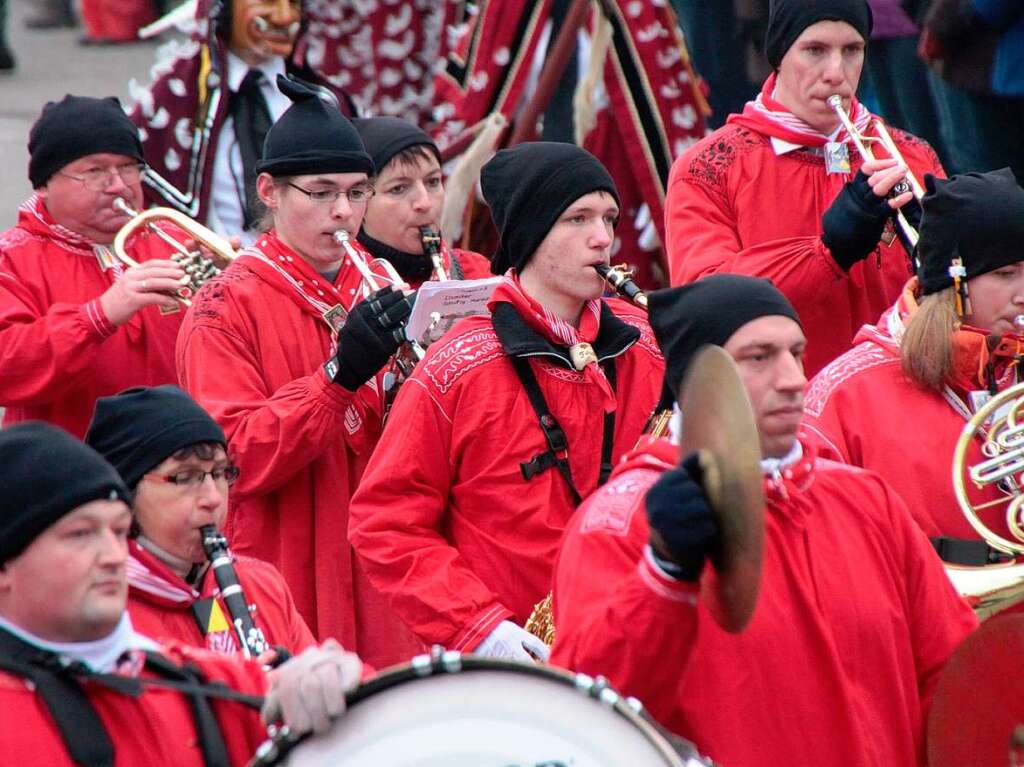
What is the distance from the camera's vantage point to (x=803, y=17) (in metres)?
6.68

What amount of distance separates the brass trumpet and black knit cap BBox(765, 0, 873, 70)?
5.73ft

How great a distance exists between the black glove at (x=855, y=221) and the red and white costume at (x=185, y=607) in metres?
2.19

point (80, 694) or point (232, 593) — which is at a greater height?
point (80, 694)

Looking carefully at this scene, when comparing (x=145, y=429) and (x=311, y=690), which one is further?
(x=145, y=429)

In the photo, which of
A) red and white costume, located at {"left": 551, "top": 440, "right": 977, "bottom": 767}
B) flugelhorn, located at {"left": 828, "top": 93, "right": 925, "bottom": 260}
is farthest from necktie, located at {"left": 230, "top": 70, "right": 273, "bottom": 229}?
red and white costume, located at {"left": 551, "top": 440, "right": 977, "bottom": 767}

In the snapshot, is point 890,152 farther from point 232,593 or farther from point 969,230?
point 232,593

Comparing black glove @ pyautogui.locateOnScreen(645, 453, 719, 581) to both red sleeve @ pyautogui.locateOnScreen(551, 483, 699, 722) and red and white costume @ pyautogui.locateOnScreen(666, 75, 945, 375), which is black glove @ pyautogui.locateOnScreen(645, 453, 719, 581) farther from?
red and white costume @ pyautogui.locateOnScreen(666, 75, 945, 375)

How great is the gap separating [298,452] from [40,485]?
7.48 feet

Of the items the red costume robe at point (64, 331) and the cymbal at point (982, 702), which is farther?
the red costume robe at point (64, 331)

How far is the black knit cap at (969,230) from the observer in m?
5.48

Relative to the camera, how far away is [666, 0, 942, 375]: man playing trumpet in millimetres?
6605

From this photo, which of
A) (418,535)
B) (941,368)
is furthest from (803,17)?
(418,535)

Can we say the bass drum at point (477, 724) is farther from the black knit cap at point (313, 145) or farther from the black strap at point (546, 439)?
the black knit cap at point (313, 145)

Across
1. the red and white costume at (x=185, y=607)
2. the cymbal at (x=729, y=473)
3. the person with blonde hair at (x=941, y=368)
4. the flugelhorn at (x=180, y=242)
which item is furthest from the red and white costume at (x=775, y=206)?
the cymbal at (x=729, y=473)
